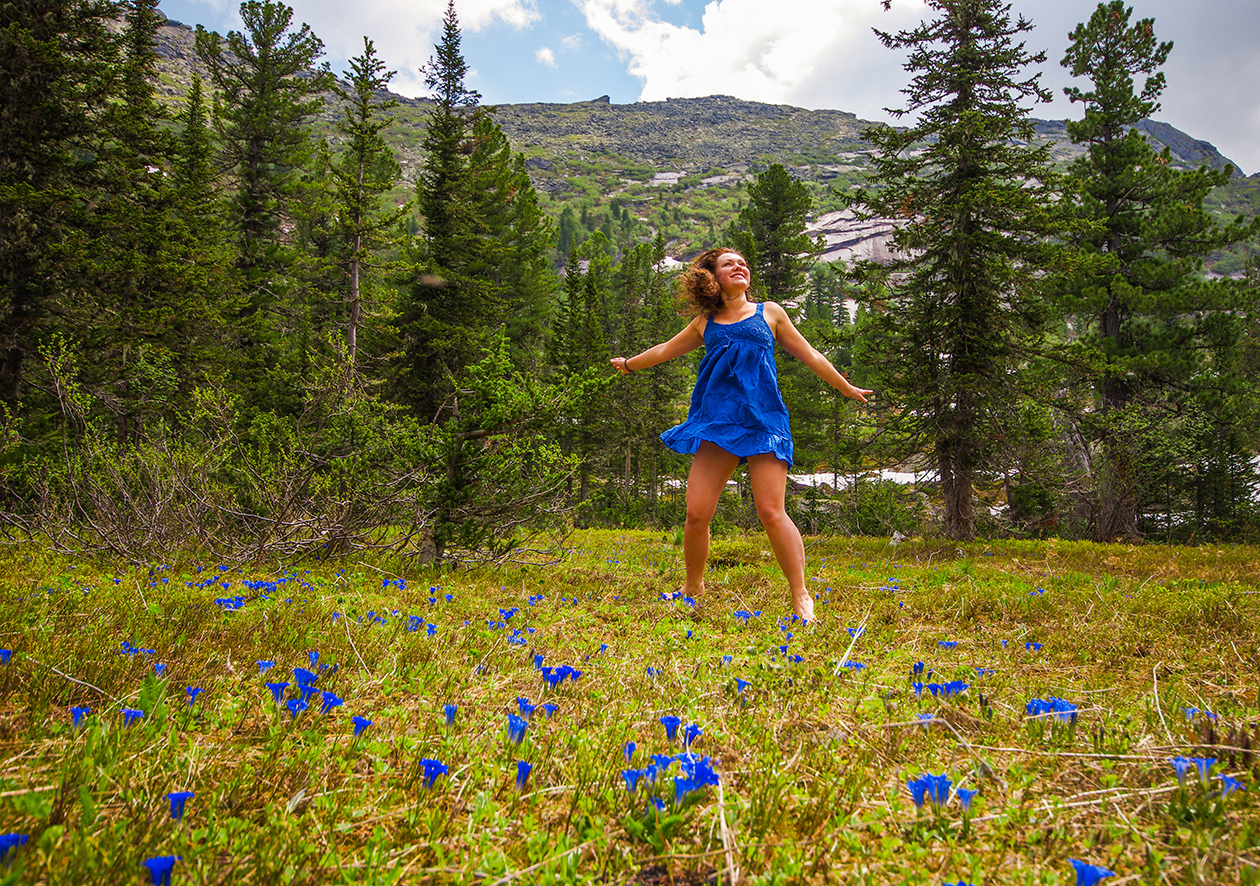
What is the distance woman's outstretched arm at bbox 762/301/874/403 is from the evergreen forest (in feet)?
5.15

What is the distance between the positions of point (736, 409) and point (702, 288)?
966 mm

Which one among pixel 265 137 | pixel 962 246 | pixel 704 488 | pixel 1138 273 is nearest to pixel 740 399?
pixel 704 488

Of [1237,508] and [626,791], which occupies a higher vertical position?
[626,791]

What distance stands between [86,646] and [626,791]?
2.10 meters

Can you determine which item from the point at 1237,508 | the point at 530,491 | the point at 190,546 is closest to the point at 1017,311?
the point at 530,491

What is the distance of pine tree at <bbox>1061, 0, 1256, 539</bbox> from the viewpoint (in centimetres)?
1559

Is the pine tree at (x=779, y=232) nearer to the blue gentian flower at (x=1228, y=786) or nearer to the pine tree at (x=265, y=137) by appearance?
the pine tree at (x=265, y=137)

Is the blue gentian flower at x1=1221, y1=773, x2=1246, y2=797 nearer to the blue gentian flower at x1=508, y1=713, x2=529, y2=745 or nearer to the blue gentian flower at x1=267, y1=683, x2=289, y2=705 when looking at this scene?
the blue gentian flower at x1=508, y1=713, x2=529, y2=745

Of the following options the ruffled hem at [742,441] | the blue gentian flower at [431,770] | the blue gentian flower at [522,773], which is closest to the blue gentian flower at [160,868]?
the blue gentian flower at [431,770]

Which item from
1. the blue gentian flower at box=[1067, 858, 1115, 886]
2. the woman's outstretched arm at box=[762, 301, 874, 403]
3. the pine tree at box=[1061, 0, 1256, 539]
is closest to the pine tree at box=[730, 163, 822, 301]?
the pine tree at box=[1061, 0, 1256, 539]

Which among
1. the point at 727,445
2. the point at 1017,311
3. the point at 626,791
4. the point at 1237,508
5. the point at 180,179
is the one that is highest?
the point at 180,179

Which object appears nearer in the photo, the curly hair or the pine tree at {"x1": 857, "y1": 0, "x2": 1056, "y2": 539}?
the curly hair

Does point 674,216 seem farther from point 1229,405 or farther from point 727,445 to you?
point 727,445

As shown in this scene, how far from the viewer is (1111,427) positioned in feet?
36.1
